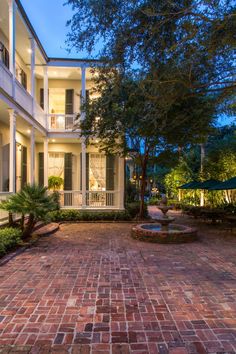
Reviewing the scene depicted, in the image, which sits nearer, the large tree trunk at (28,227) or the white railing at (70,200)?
the large tree trunk at (28,227)

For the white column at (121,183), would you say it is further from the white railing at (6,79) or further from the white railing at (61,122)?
the white railing at (6,79)

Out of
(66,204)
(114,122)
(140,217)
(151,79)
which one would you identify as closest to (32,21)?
(114,122)

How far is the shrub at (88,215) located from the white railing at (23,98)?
16.9ft

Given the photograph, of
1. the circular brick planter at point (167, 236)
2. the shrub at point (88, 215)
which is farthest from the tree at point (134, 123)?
the circular brick planter at point (167, 236)

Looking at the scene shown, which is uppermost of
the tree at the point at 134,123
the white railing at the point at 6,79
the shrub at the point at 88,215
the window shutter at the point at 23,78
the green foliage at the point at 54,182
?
the window shutter at the point at 23,78

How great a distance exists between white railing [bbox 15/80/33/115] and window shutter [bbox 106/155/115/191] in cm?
548

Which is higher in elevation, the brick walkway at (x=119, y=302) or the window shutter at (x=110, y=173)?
the window shutter at (x=110, y=173)

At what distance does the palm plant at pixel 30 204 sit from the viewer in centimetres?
733

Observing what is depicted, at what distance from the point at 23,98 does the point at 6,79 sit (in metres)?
1.85

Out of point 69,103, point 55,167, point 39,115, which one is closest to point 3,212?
point 39,115

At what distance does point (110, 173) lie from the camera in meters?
14.7

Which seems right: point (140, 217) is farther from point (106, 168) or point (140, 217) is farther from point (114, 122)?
point (114, 122)

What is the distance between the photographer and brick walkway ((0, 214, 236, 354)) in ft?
9.27

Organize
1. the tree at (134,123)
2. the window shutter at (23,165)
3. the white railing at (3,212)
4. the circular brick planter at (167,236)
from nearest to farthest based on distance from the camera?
the circular brick planter at (167,236)
the white railing at (3,212)
the tree at (134,123)
the window shutter at (23,165)
